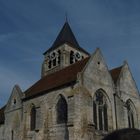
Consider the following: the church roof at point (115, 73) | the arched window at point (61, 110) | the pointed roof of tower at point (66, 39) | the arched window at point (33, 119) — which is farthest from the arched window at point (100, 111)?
the pointed roof of tower at point (66, 39)

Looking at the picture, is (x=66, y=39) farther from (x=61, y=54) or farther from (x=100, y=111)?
(x=100, y=111)

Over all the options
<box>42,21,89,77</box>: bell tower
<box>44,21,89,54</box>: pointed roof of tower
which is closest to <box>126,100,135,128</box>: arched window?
<box>42,21,89,77</box>: bell tower

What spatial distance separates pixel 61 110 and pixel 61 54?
14.0 metres

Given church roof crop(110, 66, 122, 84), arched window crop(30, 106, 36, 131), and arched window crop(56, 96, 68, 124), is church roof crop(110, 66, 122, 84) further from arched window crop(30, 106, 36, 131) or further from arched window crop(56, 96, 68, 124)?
arched window crop(30, 106, 36, 131)

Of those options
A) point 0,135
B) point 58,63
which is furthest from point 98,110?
point 58,63

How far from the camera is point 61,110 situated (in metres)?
18.6

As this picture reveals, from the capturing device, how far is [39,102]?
20.1 metres

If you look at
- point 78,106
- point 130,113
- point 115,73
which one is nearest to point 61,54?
point 115,73

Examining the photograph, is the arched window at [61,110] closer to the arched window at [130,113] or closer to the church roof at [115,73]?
the church roof at [115,73]

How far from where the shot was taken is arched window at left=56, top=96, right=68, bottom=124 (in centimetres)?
1830

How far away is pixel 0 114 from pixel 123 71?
11.9 meters

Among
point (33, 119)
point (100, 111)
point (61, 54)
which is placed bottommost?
point (33, 119)

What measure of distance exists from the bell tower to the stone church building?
29.2 ft

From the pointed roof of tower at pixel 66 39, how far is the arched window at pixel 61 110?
1537 cm
